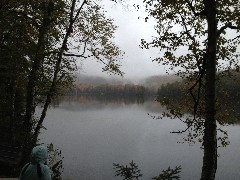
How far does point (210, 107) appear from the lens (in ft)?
29.3

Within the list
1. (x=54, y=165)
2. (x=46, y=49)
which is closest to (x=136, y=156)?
(x=54, y=165)

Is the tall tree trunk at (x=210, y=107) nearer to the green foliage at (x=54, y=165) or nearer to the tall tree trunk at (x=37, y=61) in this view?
the tall tree trunk at (x=37, y=61)

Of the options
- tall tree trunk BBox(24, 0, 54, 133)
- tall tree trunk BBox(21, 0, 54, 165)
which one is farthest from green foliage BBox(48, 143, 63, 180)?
tall tree trunk BBox(24, 0, 54, 133)

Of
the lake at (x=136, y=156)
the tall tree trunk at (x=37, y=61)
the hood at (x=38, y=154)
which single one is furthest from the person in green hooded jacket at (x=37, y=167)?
the lake at (x=136, y=156)

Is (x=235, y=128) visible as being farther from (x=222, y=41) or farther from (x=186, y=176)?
(x=222, y=41)

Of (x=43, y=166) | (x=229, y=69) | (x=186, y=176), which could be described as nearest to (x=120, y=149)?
(x=186, y=176)

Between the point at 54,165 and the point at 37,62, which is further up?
the point at 37,62

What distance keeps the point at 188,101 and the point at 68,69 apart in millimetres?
6722

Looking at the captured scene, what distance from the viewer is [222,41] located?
1224 centimetres

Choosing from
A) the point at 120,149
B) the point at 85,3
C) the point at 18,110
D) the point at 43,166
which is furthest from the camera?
the point at 120,149

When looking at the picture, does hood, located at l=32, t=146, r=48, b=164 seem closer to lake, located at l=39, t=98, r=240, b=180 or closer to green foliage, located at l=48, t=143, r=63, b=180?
green foliage, located at l=48, t=143, r=63, b=180

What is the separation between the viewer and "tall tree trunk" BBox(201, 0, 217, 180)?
28.5 ft

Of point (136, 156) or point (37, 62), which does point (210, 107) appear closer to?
point (37, 62)

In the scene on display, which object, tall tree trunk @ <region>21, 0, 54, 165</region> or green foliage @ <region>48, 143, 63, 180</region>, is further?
green foliage @ <region>48, 143, 63, 180</region>
